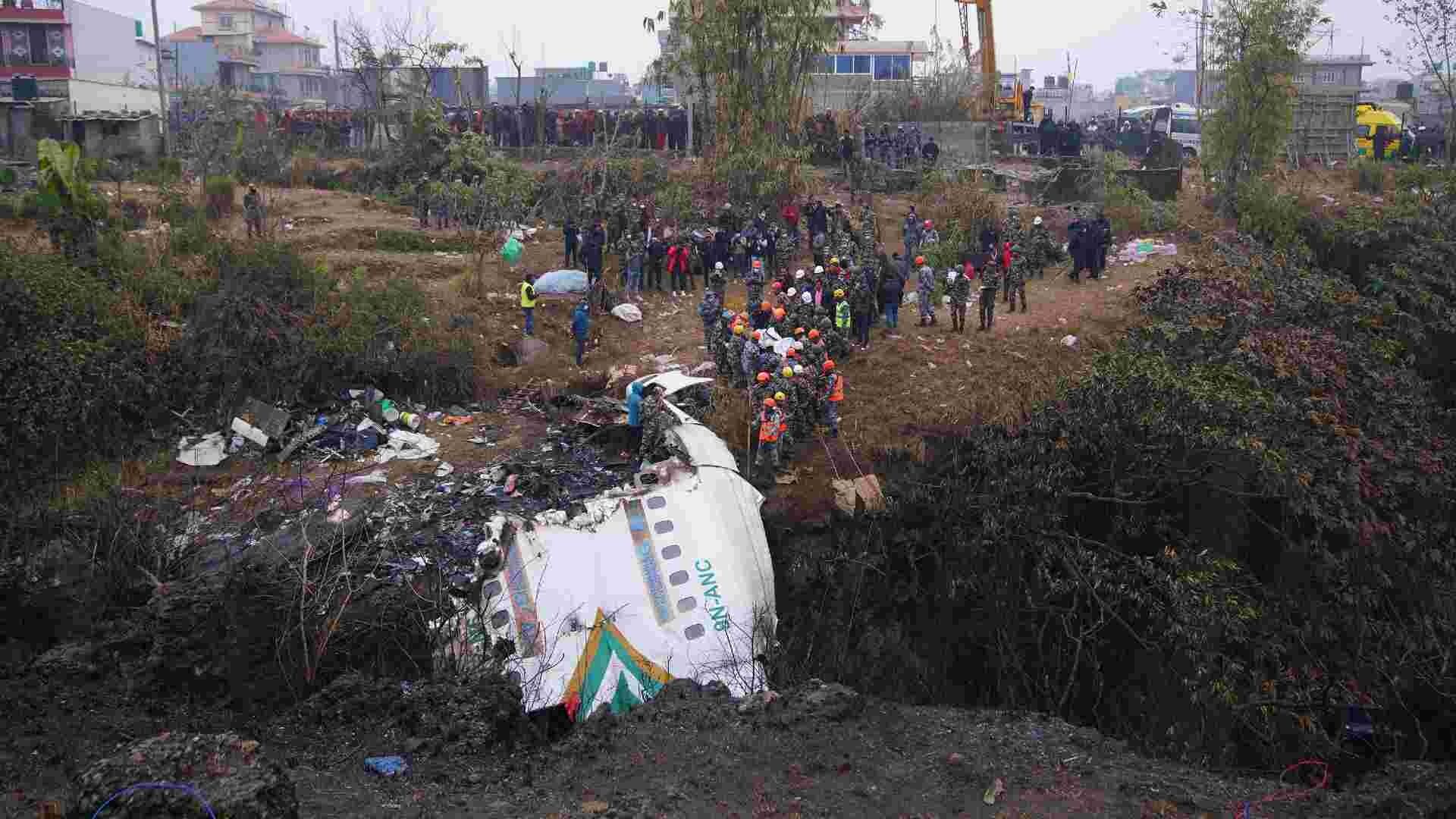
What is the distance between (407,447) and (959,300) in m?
7.50

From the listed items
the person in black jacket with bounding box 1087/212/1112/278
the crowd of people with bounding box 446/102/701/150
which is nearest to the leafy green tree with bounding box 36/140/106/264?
the crowd of people with bounding box 446/102/701/150

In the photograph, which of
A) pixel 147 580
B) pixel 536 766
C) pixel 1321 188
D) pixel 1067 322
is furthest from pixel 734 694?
pixel 1321 188

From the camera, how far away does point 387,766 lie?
258 inches

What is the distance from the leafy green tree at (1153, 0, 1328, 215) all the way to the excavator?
5409 millimetres

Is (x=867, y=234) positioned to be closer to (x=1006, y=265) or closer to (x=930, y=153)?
(x=1006, y=265)

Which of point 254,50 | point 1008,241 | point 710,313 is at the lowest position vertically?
point 710,313

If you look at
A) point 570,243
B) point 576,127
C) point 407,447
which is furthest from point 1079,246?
point 576,127

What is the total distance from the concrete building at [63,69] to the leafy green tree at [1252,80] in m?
25.7

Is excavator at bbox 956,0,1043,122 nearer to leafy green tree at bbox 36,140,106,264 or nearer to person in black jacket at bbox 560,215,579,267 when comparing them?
person in black jacket at bbox 560,215,579,267

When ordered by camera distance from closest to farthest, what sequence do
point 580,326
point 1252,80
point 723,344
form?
point 723,344 < point 580,326 < point 1252,80

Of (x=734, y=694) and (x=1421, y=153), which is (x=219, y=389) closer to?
(x=734, y=694)

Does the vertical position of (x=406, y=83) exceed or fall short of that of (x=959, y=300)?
it exceeds it

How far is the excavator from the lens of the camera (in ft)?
87.2

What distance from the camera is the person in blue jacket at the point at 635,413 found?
11.5m
